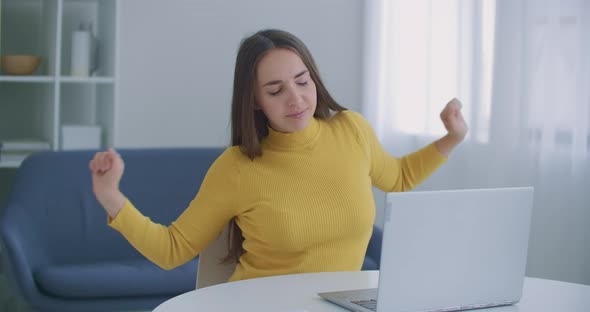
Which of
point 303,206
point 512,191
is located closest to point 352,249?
point 303,206

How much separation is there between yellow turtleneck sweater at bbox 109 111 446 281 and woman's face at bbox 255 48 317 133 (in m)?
0.08

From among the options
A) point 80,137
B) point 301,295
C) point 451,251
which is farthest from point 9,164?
point 451,251

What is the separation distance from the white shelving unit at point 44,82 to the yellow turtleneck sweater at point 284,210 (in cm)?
223

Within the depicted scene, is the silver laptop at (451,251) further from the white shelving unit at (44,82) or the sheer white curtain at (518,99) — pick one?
the white shelving unit at (44,82)

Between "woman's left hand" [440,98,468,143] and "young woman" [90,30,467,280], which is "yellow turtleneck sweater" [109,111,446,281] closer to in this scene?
"young woman" [90,30,467,280]

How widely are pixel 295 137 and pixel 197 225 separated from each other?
0.30 meters

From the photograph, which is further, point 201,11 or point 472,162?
point 201,11

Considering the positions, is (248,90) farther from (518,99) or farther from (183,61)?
(183,61)

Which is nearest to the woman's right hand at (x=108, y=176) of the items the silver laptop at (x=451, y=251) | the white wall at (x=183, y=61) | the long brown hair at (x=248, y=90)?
the long brown hair at (x=248, y=90)

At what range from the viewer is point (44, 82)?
4.12m

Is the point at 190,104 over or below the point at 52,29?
below

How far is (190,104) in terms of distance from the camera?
4551 mm

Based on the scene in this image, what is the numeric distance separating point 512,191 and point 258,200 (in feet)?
1.96

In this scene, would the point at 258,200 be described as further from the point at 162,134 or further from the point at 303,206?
the point at 162,134
